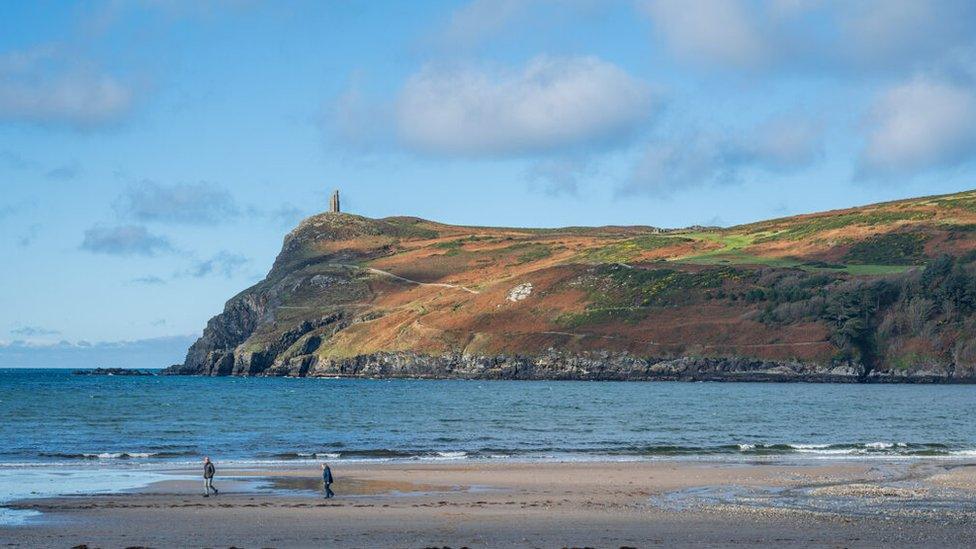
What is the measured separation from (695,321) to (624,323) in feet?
34.8

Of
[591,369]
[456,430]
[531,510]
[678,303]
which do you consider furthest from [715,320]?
[531,510]

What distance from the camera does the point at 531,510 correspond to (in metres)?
32.2

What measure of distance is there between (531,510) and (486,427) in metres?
35.6

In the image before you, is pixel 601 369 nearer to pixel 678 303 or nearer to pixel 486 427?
pixel 678 303

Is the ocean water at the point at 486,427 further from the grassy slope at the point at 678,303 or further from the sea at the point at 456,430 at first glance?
the grassy slope at the point at 678,303

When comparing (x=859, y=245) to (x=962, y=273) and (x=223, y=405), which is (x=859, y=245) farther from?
(x=223, y=405)

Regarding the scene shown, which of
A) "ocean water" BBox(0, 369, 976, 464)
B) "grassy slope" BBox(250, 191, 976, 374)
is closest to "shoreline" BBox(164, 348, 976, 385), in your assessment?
"grassy slope" BBox(250, 191, 976, 374)

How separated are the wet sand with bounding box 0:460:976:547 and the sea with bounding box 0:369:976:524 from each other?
13.4 feet

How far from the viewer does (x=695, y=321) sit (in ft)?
513

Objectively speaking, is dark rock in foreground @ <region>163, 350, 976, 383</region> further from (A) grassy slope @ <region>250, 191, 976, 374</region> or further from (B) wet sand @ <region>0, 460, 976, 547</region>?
(B) wet sand @ <region>0, 460, 976, 547</region>

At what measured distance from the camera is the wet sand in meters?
27.0

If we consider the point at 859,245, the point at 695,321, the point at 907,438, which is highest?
the point at 859,245

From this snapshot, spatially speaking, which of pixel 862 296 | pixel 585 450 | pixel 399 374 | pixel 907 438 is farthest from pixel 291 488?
pixel 399 374

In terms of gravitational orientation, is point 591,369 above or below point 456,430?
above
